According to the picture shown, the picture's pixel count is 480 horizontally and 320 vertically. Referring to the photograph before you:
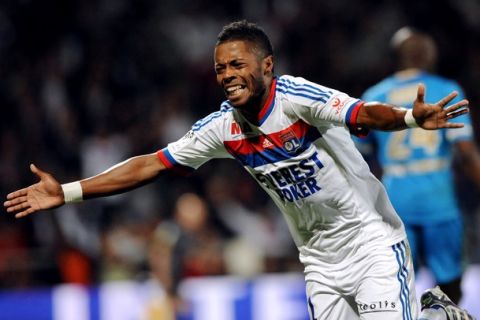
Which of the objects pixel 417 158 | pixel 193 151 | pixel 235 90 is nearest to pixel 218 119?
pixel 193 151

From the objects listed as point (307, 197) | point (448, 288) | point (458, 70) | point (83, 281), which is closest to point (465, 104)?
point (307, 197)

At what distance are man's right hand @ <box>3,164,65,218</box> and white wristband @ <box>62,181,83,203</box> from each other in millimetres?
40

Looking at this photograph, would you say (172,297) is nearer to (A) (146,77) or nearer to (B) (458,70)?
(A) (146,77)

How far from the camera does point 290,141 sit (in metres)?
4.87

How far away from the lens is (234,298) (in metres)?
9.35

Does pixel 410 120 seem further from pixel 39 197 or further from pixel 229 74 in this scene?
pixel 39 197

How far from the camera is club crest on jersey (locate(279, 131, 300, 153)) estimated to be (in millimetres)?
4863

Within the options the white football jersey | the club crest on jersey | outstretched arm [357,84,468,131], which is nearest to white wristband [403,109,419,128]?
outstretched arm [357,84,468,131]

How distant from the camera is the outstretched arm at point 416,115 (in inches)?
169

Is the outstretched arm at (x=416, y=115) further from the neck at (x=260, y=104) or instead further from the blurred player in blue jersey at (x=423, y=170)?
the blurred player in blue jersey at (x=423, y=170)

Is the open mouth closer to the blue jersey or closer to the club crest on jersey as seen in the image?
the club crest on jersey

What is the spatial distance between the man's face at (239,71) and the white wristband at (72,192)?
3.41 feet

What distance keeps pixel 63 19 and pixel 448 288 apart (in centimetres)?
768

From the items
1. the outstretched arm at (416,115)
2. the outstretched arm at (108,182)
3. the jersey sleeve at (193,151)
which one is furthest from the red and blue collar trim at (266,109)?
the outstretched arm at (108,182)
